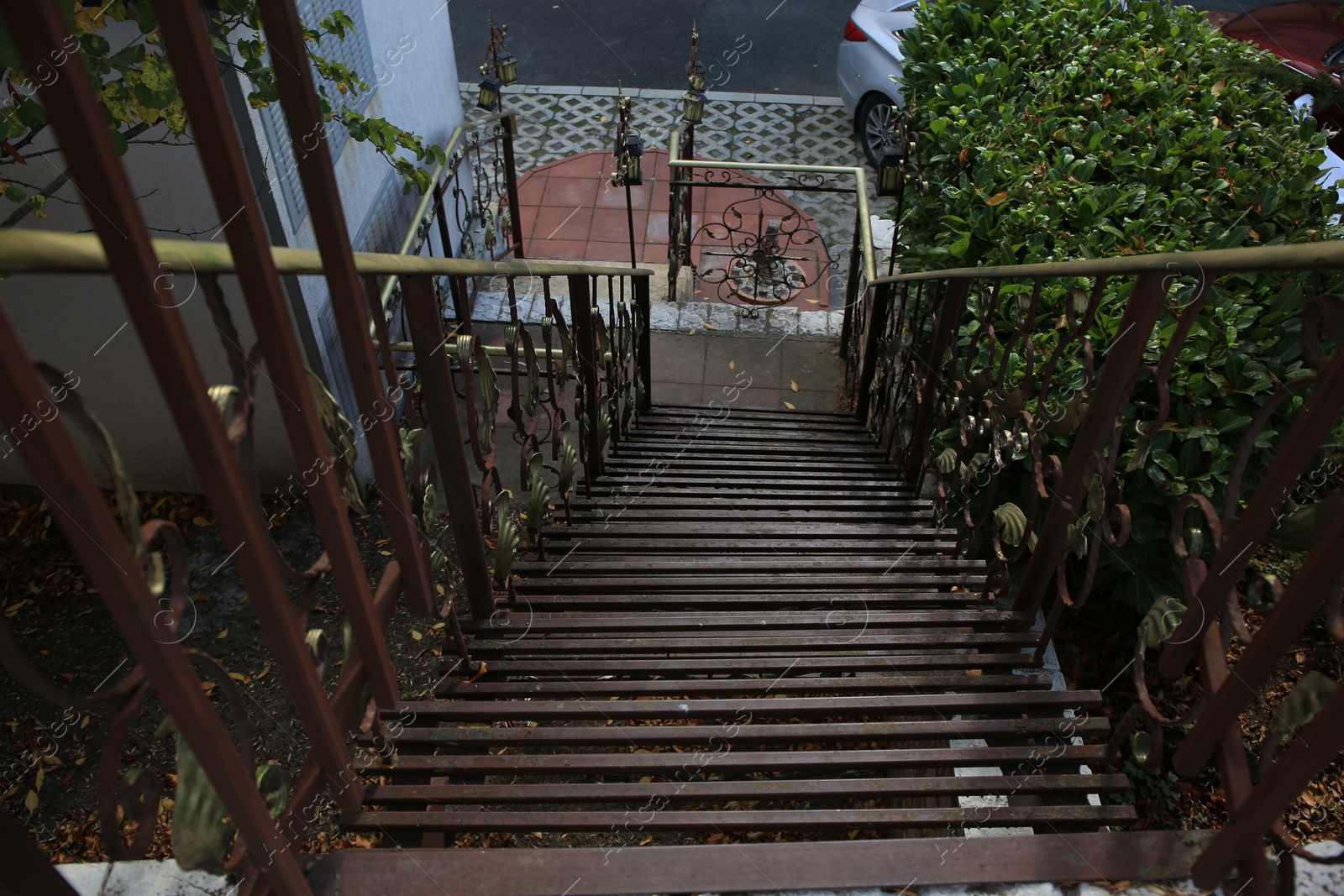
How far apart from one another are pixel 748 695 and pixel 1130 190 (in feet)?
9.78

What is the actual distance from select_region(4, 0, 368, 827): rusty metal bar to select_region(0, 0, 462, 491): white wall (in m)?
3.19

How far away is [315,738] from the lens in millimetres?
1383

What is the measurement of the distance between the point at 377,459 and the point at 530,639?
0.96m

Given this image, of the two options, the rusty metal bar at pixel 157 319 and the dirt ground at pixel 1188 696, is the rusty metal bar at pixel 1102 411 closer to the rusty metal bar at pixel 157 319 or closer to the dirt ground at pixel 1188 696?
the dirt ground at pixel 1188 696

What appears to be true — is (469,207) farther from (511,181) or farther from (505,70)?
(505,70)

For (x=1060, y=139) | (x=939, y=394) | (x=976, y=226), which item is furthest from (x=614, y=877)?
(x=1060, y=139)

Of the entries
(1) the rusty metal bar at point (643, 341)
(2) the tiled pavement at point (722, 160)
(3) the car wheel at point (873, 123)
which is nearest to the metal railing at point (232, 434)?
(1) the rusty metal bar at point (643, 341)

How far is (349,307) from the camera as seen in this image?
1.27m

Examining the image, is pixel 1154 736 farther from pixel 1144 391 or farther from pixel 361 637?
pixel 1144 391

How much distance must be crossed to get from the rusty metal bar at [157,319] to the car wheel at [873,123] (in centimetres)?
856

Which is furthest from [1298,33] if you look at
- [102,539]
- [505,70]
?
[102,539]

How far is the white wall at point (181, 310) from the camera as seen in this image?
149 inches

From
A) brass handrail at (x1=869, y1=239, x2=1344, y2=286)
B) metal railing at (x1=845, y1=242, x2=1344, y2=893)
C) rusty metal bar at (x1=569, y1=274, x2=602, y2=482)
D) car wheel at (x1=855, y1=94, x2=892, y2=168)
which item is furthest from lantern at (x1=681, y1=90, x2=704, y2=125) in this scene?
brass handrail at (x1=869, y1=239, x2=1344, y2=286)

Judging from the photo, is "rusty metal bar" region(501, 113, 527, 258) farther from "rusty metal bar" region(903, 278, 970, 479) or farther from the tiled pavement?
"rusty metal bar" region(903, 278, 970, 479)
